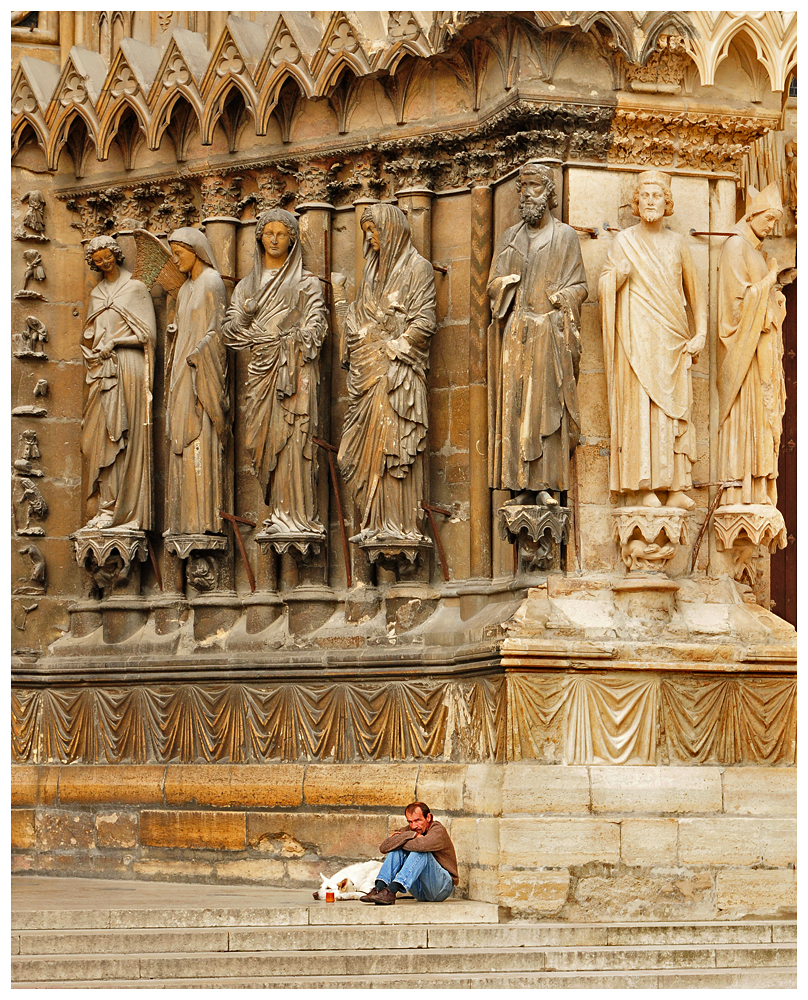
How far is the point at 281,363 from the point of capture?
16.0 metres

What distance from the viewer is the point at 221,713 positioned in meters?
16.3

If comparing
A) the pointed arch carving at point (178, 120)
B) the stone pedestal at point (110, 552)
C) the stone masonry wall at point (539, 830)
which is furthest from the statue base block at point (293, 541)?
the pointed arch carving at point (178, 120)

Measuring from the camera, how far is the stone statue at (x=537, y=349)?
47.6 ft

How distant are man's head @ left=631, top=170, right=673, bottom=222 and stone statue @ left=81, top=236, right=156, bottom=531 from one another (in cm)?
452

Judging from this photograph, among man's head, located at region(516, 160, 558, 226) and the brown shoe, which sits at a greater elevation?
man's head, located at region(516, 160, 558, 226)

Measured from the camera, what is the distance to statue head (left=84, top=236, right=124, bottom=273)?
17406 mm

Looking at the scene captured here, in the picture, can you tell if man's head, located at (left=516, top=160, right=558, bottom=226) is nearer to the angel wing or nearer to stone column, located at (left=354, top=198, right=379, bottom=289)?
stone column, located at (left=354, top=198, right=379, bottom=289)

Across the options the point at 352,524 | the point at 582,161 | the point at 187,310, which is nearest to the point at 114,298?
the point at 187,310

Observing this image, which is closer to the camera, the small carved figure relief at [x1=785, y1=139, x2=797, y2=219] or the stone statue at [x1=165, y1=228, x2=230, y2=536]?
the stone statue at [x1=165, y1=228, x2=230, y2=536]

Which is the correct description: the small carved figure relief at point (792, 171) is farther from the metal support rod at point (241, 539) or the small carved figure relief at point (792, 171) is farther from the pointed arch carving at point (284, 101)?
the metal support rod at point (241, 539)

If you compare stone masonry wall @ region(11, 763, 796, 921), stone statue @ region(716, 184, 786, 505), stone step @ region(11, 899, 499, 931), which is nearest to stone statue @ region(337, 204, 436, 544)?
stone masonry wall @ region(11, 763, 796, 921)

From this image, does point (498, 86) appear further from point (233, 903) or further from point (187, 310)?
point (233, 903)

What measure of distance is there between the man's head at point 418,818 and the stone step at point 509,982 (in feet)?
5.58

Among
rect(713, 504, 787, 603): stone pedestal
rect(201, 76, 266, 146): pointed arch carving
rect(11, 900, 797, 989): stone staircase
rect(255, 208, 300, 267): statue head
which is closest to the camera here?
rect(11, 900, 797, 989): stone staircase
